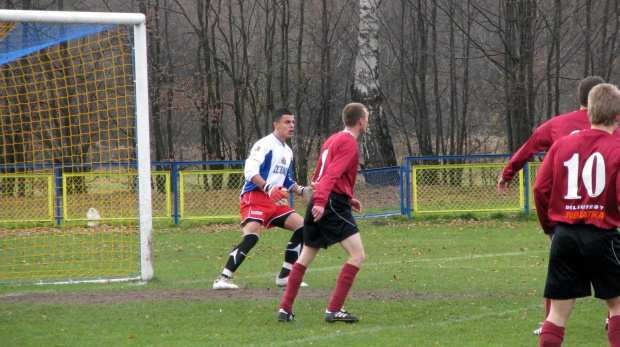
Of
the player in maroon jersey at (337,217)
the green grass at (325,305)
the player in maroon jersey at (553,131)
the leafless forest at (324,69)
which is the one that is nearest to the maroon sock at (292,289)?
the player in maroon jersey at (337,217)

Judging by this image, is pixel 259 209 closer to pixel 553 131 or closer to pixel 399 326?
pixel 399 326

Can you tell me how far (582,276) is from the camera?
14.3ft

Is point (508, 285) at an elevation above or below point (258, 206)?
below

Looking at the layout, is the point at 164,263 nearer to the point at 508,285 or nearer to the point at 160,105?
the point at 508,285

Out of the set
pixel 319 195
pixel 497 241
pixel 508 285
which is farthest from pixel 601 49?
pixel 319 195

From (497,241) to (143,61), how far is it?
25.4 feet

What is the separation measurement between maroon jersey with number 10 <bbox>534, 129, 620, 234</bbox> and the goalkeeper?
390cm

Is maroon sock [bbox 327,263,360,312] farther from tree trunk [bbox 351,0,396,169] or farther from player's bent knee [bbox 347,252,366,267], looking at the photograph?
tree trunk [bbox 351,0,396,169]

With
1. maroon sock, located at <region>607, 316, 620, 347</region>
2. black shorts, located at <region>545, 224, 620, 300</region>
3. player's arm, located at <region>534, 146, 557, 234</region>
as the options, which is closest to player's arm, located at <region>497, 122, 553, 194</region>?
player's arm, located at <region>534, 146, 557, 234</region>

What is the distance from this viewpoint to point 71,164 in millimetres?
16891

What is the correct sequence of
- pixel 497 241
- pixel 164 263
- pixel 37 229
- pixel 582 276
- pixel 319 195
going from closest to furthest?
pixel 582 276 → pixel 319 195 → pixel 164 263 → pixel 497 241 → pixel 37 229

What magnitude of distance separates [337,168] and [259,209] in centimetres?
221

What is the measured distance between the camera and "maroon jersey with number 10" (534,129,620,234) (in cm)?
423

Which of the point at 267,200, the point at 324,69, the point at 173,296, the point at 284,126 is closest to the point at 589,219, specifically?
the point at 284,126
